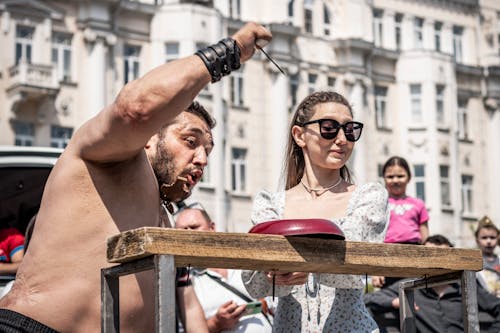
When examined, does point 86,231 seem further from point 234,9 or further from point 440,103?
point 440,103

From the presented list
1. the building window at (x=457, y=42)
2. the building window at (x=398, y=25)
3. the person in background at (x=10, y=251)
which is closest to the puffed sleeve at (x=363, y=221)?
the person in background at (x=10, y=251)

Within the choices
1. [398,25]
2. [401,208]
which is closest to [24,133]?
[398,25]

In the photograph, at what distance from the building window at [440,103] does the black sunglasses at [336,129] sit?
39005 millimetres

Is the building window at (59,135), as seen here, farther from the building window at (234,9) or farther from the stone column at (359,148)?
the stone column at (359,148)

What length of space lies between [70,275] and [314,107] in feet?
5.05

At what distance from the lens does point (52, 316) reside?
345 centimetres

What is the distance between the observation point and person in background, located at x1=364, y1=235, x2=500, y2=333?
848cm

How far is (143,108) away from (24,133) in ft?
95.2

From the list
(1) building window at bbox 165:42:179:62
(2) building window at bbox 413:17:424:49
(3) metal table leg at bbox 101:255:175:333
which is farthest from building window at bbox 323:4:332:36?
(3) metal table leg at bbox 101:255:175:333

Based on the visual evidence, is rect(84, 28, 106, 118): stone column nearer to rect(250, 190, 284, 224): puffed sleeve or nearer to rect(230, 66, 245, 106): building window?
rect(230, 66, 245, 106): building window

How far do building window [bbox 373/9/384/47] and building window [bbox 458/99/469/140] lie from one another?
16.5ft

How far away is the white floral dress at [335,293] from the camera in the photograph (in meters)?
4.21

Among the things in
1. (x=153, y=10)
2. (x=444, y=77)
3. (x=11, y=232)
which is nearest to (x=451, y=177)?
(x=444, y=77)

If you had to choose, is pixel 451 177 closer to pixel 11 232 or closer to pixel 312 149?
pixel 11 232
